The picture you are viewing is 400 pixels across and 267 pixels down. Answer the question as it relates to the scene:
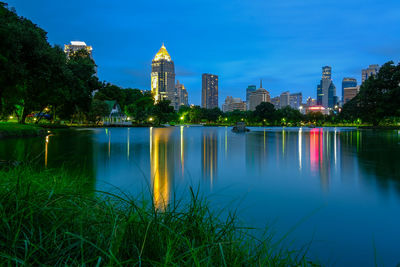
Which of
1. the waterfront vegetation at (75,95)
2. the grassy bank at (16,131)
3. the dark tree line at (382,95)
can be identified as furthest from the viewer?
the dark tree line at (382,95)

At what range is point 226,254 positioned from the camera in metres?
2.11

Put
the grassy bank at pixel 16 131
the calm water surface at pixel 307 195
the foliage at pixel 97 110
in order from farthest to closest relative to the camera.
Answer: the foliage at pixel 97 110
the grassy bank at pixel 16 131
the calm water surface at pixel 307 195

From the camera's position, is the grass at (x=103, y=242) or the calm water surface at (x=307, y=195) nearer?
the grass at (x=103, y=242)

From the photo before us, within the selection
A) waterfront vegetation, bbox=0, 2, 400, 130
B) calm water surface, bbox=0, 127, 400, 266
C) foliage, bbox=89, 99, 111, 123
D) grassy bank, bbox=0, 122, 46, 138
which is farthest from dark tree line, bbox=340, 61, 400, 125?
foliage, bbox=89, 99, 111, 123

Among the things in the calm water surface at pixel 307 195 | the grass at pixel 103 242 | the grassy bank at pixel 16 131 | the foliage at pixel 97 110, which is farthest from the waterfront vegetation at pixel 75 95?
the grass at pixel 103 242

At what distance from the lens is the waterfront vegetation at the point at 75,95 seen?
13031mm

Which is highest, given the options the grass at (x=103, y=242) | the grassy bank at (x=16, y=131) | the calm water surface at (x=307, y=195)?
the grassy bank at (x=16, y=131)

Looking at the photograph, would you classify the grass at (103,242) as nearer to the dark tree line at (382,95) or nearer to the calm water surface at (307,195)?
the calm water surface at (307,195)

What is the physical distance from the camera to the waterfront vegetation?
13.0m

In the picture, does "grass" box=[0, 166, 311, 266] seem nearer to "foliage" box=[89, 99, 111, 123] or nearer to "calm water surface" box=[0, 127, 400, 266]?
"calm water surface" box=[0, 127, 400, 266]

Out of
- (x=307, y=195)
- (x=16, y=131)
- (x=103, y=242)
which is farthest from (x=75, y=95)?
(x=103, y=242)

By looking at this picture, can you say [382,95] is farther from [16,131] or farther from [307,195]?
[16,131]

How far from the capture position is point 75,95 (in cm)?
2644

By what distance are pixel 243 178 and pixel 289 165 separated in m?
2.76
